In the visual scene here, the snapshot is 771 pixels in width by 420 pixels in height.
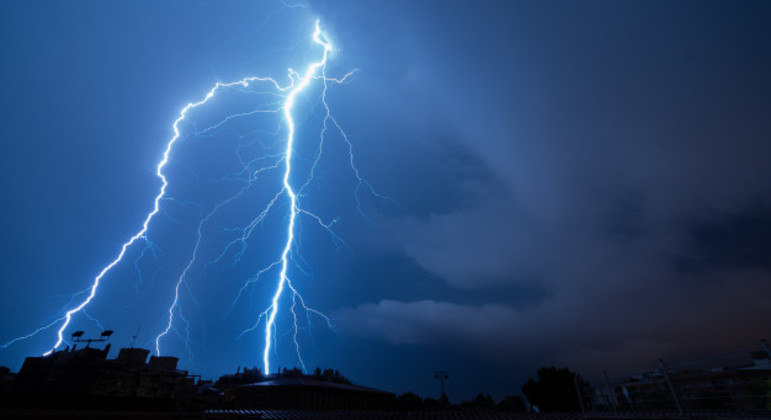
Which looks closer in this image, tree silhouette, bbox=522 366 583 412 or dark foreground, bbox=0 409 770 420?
dark foreground, bbox=0 409 770 420

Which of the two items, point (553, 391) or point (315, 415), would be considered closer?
point (315, 415)

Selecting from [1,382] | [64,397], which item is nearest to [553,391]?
[64,397]

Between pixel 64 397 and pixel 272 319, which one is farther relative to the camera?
pixel 272 319

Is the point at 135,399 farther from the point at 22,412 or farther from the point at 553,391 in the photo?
the point at 553,391

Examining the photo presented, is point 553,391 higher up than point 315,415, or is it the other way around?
point 553,391

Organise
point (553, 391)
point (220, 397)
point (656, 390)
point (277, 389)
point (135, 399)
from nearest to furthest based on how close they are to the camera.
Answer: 1. point (656, 390)
2. point (135, 399)
3. point (277, 389)
4. point (553, 391)
5. point (220, 397)

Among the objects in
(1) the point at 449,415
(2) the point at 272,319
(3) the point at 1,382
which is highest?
(2) the point at 272,319

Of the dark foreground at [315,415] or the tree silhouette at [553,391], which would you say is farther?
the tree silhouette at [553,391]

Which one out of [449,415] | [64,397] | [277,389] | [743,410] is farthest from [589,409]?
[277,389]

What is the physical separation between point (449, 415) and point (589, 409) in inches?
364

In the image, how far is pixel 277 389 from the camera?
2245cm

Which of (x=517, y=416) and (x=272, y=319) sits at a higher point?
(x=272, y=319)

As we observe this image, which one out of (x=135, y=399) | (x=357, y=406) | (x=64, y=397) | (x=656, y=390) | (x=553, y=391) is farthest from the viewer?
(x=553, y=391)

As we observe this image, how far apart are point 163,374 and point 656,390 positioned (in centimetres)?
3993
